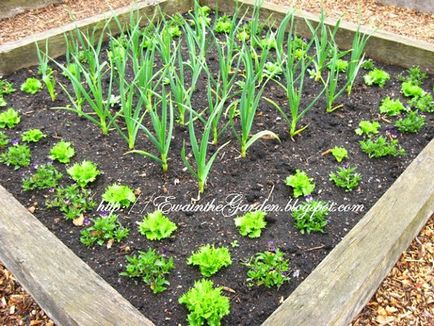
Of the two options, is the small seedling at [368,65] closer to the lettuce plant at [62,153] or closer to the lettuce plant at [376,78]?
the lettuce plant at [376,78]

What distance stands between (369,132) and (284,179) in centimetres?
65

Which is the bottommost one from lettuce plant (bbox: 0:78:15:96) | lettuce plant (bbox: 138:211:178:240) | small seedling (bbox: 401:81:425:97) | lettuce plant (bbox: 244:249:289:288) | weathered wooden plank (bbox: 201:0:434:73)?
lettuce plant (bbox: 244:249:289:288)

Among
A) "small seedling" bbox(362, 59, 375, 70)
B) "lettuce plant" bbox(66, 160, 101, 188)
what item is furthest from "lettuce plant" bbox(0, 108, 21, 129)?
"small seedling" bbox(362, 59, 375, 70)

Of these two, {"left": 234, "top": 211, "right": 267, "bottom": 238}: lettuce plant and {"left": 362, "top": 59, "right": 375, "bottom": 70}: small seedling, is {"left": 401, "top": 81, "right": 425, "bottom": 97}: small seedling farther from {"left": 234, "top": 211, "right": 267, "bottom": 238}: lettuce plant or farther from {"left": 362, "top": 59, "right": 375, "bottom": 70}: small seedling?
{"left": 234, "top": 211, "right": 267, "bottom": 238}: lettuce plant

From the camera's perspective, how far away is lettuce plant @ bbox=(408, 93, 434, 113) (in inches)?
106

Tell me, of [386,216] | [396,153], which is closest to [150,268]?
[386,216]

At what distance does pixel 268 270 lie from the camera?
1.73 m

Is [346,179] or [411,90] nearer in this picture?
[346,179]

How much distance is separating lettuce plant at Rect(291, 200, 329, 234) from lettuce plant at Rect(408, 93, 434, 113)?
1.13m

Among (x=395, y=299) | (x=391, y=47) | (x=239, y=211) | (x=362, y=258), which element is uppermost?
(x=391, y=47)

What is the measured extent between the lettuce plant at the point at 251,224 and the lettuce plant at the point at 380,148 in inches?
30.6

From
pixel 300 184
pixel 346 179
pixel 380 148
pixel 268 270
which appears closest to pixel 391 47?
pixel 380 148

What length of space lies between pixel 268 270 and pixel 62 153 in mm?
1226

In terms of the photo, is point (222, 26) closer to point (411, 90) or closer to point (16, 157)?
point (411, 90)
